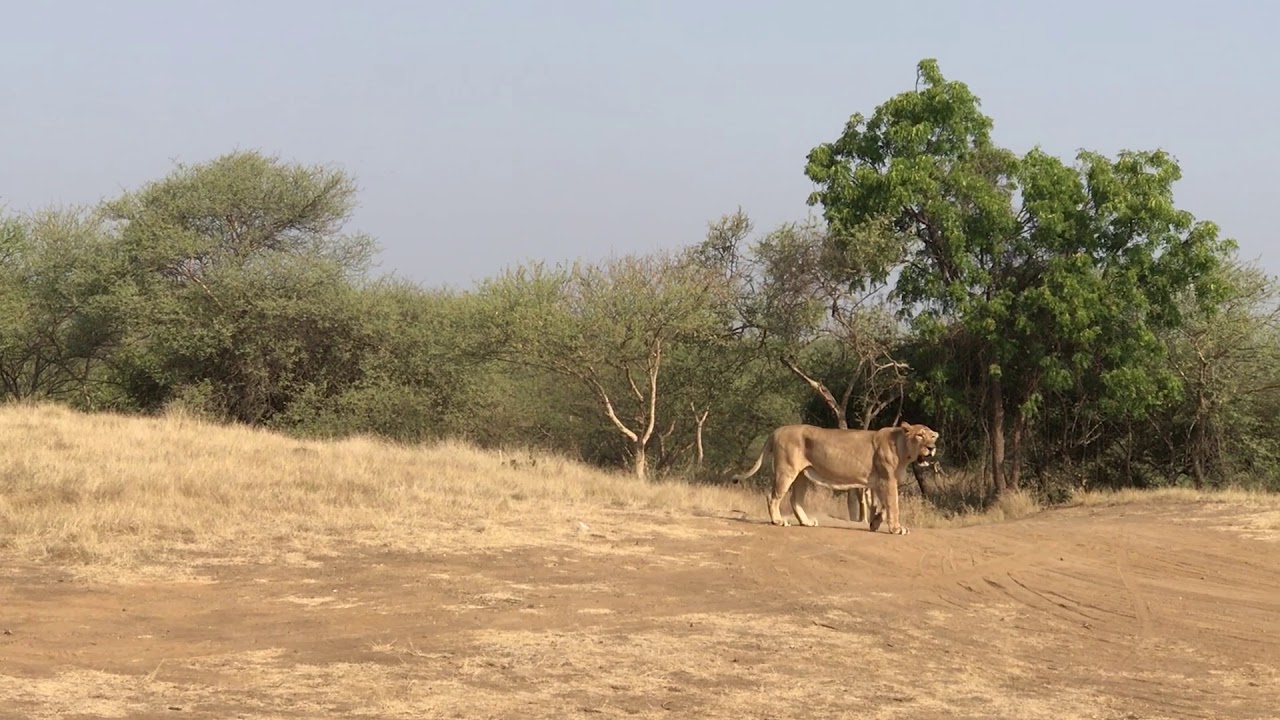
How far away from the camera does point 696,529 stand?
15227 millimetres

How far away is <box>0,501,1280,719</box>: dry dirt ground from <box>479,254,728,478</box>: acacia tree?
34.7 feet

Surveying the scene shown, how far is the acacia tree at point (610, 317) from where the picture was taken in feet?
82.1

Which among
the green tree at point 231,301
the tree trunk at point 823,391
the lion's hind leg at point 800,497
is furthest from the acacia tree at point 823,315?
the green tree at point 231,301

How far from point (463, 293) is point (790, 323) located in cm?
1024

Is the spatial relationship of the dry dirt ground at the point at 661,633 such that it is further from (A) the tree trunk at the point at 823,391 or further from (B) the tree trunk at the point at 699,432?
(B) the tree trunk at the point at 699,432

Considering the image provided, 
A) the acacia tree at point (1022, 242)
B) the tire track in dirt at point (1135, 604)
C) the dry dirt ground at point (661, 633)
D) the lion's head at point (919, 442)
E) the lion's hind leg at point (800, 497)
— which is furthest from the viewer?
the acacia tree at point (1022, 242)

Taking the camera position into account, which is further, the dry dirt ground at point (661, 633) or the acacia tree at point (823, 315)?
the acacia tree at point (823, 315)

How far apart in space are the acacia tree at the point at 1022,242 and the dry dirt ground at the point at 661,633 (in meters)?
8.91

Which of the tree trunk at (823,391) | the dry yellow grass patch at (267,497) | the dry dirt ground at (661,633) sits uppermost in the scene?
the tree trunk at (823,391)

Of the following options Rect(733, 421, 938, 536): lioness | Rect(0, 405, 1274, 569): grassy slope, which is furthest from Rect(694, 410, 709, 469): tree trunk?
Rect(733, 421, 938, 536): lioness

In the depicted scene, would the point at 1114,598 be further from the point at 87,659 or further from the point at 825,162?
the point at 825,162

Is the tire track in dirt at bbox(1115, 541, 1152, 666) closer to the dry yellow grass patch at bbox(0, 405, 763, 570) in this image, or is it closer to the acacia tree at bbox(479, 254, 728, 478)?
the dry yellow grass patch at bbox(0, 405, 763, 570)

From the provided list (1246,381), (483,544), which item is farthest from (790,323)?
(483,544)

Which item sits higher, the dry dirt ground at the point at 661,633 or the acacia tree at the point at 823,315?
the acacia tree at the point at 823,315
